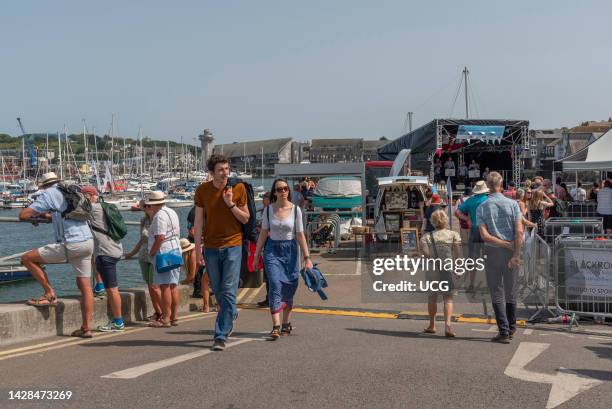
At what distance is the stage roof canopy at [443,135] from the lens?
107ft

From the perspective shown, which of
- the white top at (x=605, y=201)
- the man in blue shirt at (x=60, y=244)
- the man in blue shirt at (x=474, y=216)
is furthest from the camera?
the white top at (x=605, y=201)

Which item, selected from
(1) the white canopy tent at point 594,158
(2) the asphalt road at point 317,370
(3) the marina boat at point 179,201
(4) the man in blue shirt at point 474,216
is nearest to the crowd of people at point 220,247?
(2) the asphalt road at point 317,370

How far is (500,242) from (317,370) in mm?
2950

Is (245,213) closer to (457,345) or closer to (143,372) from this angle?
(143,372)

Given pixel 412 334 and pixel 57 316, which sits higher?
pixel 57 316

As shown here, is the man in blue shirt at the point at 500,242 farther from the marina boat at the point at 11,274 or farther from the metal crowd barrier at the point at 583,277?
the marina boat at the point at 11,274

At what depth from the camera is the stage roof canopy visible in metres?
32.5

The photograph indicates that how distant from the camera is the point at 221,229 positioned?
7.88 metres

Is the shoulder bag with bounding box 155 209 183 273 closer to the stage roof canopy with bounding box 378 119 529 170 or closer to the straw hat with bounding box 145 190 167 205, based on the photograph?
the straw hat with bounding box 145 190 167 205

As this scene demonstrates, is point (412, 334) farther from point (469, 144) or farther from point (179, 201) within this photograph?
point (179, 201)

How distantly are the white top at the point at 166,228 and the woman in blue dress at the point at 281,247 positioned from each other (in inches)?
51.8

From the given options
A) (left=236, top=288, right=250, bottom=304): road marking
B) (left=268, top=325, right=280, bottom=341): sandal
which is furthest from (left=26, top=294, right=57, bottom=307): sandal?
(left=236, top=288, right=250, bottom=304): road marking

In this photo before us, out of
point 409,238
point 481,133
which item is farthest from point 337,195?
point 481,133

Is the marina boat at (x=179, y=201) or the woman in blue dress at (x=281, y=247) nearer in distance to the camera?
the woman in blue dress at (x=281, y=247)
